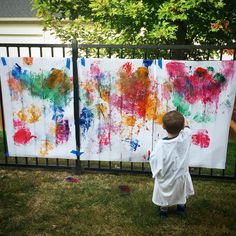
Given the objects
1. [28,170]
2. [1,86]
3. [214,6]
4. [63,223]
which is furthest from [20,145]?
[214,6]

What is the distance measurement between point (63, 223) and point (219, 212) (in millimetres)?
1895

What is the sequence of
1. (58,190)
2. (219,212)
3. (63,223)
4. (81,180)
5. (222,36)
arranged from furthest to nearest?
(222,36) < (81,180) < (58,190) < (219,212) < (63,223)

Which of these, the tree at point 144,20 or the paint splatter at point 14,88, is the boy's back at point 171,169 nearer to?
the paint splatter at point 14,88

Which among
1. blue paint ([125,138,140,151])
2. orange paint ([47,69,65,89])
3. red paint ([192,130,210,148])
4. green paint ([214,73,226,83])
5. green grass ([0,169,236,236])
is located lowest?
green grass ([0,169,236,236])

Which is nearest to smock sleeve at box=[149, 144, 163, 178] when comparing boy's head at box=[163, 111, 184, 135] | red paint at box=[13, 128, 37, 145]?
boy's head at box=[163, 111, 184, 135]

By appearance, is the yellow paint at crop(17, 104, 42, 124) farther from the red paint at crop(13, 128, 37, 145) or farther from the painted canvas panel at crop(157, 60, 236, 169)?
the painted canvas panel at crop(157, 60, 236, 169)

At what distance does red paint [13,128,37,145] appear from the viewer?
528cm

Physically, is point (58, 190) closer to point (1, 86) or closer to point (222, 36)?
point (1, 86)

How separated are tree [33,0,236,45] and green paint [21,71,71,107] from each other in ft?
7.31

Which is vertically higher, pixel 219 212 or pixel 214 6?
pixel 214 6

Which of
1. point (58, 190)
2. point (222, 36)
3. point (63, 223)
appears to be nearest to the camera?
point (63, 223)

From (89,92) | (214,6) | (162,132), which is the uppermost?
(214,6)

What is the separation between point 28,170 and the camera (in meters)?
5.61

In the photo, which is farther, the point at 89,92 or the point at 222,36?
the point at 222,36
